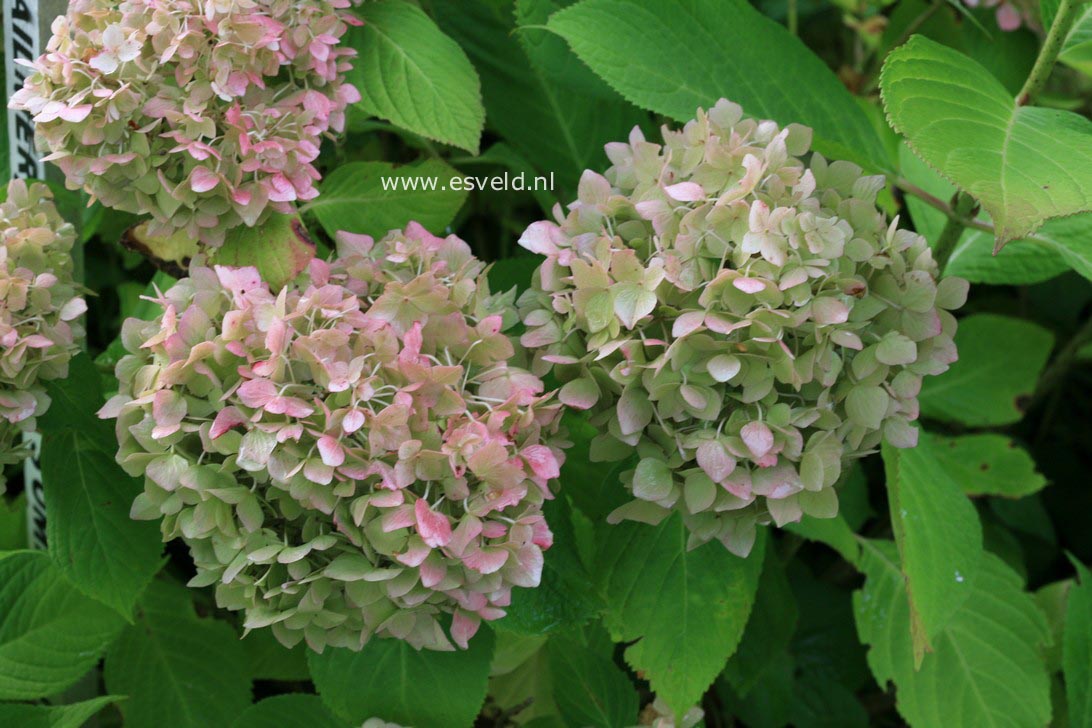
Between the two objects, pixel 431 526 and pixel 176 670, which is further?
pixel 176 670

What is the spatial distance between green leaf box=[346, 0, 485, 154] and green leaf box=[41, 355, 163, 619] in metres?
0.33

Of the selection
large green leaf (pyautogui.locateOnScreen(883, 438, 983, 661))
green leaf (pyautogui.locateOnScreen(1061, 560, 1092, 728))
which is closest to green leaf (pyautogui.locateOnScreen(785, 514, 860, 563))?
large green leaf (pyautogui.locateOnScreen(883, 438, 983, 661))

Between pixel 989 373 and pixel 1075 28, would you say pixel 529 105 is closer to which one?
pixel 1075 28

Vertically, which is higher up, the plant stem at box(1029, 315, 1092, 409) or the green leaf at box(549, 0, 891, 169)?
the green leaf at box(549, 0, 891, 169)

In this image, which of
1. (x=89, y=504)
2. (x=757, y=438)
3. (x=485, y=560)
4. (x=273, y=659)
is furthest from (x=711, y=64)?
(x=273, y=659)

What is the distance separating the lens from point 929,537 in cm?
87

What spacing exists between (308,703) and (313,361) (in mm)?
382

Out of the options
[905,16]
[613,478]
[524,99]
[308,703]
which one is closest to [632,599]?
[613,478]

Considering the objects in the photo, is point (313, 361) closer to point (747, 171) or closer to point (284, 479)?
point (284, 479)

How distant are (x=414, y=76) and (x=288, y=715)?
1.82 feet

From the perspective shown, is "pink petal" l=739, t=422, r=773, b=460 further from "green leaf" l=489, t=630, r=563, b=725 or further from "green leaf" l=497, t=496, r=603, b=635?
"green leaf" l=489, t=630, r=563, b=725

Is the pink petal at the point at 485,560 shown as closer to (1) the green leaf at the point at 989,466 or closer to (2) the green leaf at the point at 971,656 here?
(2) the green leaf at the point at 971,656

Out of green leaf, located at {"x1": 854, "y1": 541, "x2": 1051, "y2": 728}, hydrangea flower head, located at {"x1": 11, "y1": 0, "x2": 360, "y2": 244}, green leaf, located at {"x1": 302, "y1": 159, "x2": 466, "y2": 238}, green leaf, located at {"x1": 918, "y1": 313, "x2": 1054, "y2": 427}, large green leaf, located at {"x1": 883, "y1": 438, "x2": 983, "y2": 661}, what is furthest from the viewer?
green leaf, located at {"x1": 918, "y1": 313, "x2": 1054, "y2": 427}

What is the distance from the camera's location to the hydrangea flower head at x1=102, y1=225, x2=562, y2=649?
627 millimetres
